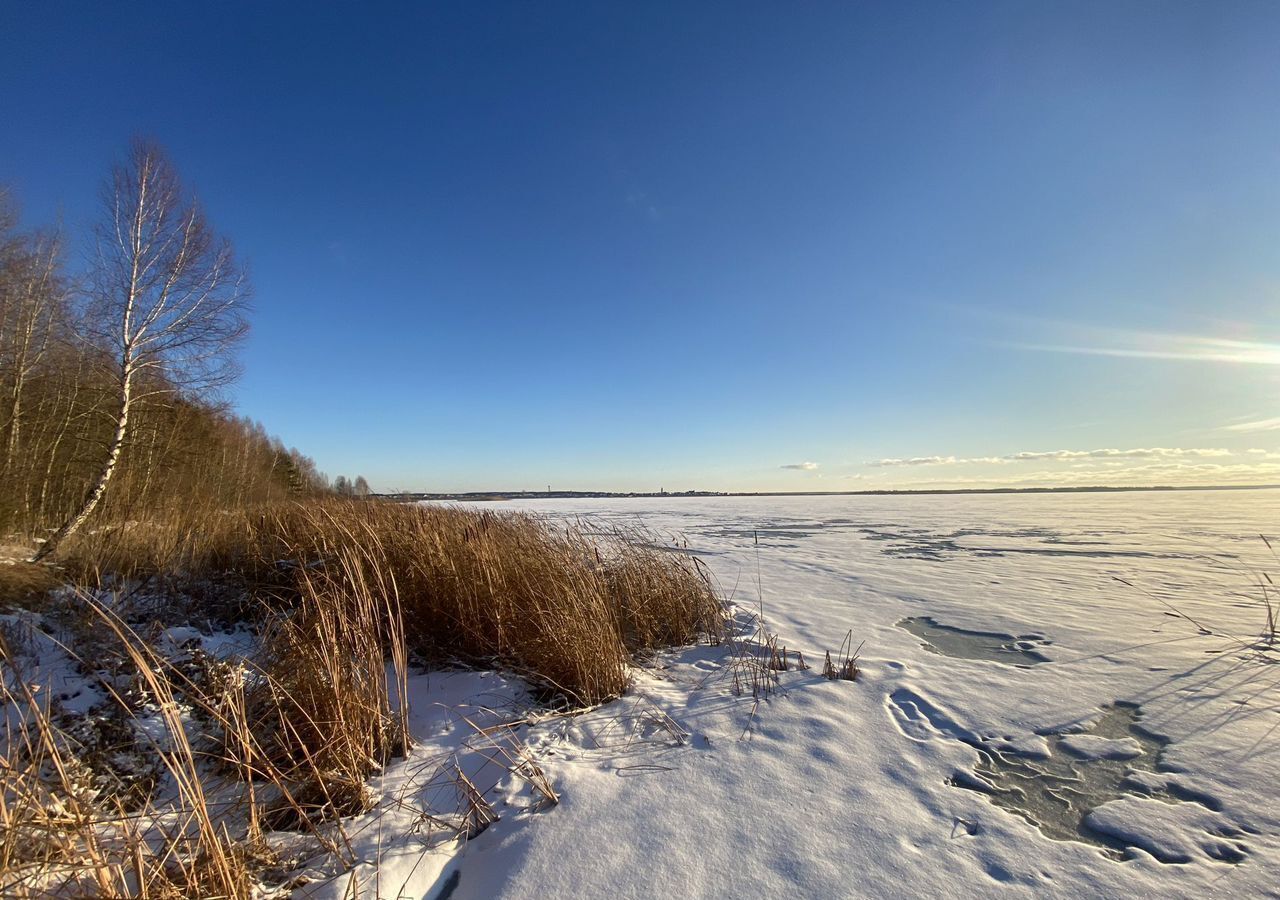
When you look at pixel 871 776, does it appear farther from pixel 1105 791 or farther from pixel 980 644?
pixel 980 644

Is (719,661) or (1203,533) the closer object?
(719,661)

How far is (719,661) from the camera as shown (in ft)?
13.2

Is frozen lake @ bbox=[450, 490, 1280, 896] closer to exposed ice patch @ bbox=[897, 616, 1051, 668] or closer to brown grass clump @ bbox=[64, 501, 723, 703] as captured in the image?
exposed ice patch @ bbox=[897, 616, 1051, 668]

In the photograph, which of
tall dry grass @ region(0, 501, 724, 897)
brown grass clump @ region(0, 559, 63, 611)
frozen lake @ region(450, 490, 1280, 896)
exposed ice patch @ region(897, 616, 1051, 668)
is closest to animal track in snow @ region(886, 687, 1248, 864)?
frozen lake @ region(450, 490, 1280, 896)

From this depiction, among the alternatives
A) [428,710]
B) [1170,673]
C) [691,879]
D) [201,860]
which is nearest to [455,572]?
[428,710]

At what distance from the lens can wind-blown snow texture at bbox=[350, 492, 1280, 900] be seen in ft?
5.66

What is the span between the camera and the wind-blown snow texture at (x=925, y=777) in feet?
5.66

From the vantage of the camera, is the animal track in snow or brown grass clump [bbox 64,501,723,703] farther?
brown grass clump [bbox 64,501,723,703]

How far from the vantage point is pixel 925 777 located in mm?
2305

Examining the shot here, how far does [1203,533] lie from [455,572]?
54.6 feet

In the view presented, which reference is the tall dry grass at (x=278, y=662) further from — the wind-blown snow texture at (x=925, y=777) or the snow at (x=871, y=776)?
the wind-blown snow texture at (x=925, y=777)

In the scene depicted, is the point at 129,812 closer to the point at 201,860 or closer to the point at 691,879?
the point at 201,860

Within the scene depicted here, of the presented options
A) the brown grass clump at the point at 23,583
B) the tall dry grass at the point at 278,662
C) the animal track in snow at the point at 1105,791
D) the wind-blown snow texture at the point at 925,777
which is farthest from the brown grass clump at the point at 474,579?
the animal track in snow at the point at 1105,791

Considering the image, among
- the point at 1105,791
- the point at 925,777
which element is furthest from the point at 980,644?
the point at 925,777
